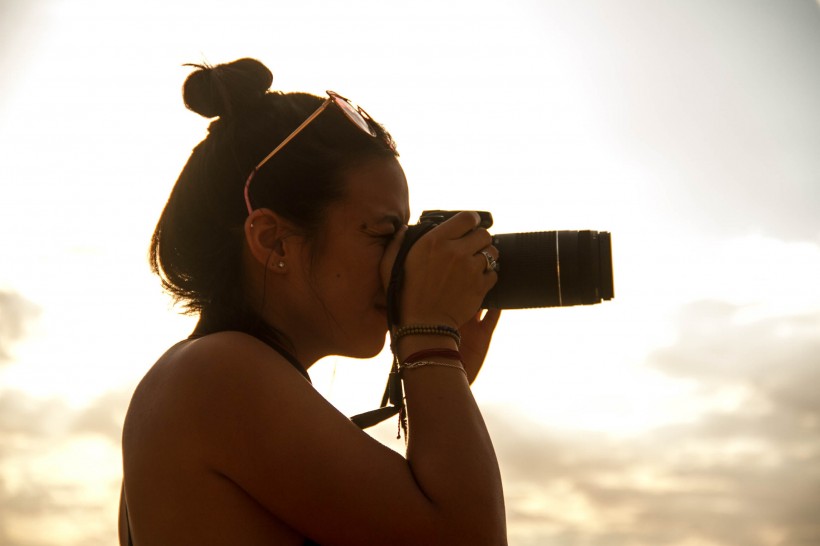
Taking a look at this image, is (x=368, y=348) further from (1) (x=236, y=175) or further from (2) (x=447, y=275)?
(1) (x=236, y=175)

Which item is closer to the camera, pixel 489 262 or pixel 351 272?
pixel 351 272

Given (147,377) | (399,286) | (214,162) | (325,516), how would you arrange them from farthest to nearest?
(214,162) → (399,286) → (147,377) → (325,516)

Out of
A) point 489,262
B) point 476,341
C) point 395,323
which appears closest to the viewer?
point 395,323

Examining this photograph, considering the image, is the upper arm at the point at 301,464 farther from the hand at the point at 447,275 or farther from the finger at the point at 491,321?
the finger at the point at 491,321

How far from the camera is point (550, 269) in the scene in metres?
2.70

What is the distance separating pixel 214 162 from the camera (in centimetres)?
257

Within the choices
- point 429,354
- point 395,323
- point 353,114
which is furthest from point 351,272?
point 353,114

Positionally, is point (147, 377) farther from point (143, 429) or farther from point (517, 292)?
point (517, 292)

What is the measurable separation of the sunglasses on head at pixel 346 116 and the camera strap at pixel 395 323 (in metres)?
0.34

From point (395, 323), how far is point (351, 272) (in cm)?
19

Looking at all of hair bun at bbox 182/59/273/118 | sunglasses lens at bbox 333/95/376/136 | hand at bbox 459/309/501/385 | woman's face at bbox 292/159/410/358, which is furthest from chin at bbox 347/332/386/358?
hair bun at bbox 182/59/273/118

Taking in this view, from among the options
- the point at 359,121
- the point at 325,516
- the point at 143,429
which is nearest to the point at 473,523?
the point at 325,516

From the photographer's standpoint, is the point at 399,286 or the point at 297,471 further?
the point at 399,286

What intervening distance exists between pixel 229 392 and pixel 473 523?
0.58 metres
